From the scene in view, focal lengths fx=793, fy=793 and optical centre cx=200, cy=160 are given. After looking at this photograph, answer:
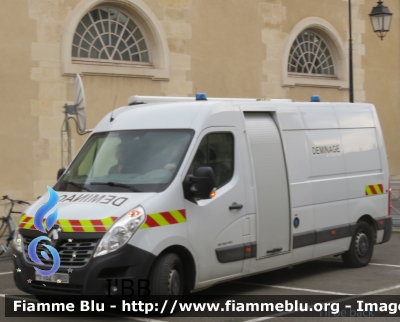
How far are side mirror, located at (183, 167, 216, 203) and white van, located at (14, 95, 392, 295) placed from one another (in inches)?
0.5

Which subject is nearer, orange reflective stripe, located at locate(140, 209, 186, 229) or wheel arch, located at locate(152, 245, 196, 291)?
orange reflective stripe, located at locate(140, 209, 186, 229)

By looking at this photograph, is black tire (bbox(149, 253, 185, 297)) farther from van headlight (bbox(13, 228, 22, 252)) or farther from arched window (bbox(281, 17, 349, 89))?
arched window (bbox(281, 17, 349, 89))

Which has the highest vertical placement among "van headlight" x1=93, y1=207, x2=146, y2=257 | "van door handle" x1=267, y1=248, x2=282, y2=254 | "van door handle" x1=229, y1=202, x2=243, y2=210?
"van door handle" x1=229, y1=202, x2=243, y2=210

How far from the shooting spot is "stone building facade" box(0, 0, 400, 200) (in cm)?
1577

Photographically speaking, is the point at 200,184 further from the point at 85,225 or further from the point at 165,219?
the point at 85,225

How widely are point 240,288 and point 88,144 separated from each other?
2467mm

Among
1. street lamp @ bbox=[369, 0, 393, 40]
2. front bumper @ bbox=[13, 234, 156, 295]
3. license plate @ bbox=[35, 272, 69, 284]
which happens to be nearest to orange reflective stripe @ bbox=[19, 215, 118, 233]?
front bumper @ bbox=[13, 234, 156, 295]

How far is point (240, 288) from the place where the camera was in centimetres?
941

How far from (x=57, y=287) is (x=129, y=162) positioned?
62.0 inches

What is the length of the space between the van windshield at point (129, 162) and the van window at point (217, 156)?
199 millimetres

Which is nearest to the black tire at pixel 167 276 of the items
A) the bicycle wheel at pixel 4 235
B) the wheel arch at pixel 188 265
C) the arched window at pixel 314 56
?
the wheel arch at pixel 188 265

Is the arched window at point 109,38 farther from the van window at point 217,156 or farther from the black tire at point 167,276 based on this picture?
the black tire at point 167,276

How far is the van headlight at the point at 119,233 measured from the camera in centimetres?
738

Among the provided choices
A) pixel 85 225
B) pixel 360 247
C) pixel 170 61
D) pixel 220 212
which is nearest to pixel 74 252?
pixel 85 225
